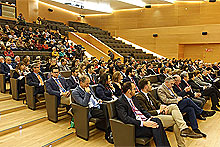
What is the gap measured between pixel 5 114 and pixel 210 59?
9.04 metres

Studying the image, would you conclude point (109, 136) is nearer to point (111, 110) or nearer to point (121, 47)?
point (111, 110)

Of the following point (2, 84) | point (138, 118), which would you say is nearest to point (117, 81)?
point (138, 118)

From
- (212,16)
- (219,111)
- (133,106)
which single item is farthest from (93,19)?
(133,106)

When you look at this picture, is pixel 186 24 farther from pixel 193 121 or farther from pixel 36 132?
pixel 36 132

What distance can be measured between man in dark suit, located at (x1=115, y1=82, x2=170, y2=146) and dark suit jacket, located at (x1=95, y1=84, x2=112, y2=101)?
0.67 metres

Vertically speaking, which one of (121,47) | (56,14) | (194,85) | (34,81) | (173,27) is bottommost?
(194,85)

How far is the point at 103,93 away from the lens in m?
2.63

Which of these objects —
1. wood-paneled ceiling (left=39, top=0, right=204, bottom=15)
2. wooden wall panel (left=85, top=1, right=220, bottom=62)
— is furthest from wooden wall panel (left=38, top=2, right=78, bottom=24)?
wooden wall panel (left=85, top=1, right=220, bottom=62)

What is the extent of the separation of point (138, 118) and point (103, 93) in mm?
823

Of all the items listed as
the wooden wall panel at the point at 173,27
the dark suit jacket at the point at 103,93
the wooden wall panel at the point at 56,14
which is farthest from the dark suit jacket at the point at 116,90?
the wooden wall panel at the point at 56,14

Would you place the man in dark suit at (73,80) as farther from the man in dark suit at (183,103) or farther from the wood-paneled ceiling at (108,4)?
the wood-paneled ceiling at (108,4)

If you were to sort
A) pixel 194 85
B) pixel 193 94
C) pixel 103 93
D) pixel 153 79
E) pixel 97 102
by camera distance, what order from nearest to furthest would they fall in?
pixel 97 102 → pixel 103 93 → pixel 193 94 → pixel 194 85 → pixel 153 79

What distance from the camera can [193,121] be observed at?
233 cm

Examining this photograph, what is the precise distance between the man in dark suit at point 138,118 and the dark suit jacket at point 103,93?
2.21ft
